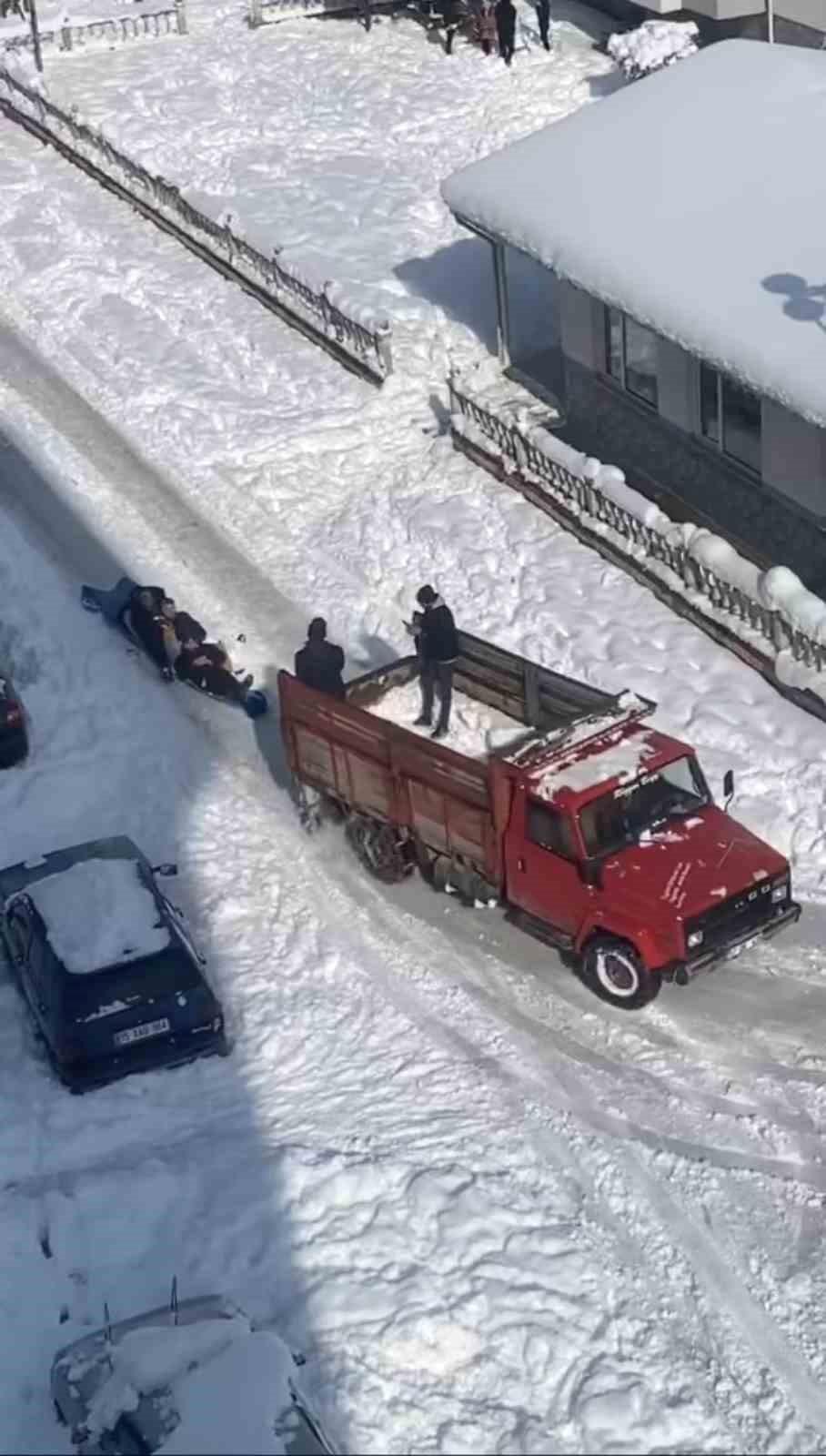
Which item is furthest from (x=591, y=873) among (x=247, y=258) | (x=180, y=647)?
(x=247, y=258)

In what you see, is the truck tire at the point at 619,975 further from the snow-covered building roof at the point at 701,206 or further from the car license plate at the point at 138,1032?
the snow-covered building roof at the point at 701,206

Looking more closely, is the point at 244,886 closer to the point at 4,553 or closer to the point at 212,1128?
the point at 212,1128

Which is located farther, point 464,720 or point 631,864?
point 464,720

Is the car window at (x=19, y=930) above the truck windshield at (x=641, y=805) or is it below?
below

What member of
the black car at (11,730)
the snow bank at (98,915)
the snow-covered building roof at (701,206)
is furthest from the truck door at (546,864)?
the black car at (11,730)

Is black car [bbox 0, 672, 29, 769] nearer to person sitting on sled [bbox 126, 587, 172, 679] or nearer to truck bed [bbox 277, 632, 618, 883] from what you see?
person sitting on sled [bbox 126, 587, 172, 679]

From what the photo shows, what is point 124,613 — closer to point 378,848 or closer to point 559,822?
point 378,848

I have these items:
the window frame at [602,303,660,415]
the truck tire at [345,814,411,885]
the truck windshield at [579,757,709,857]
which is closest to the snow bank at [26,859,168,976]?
the truck tire at [345,814,411,885]
